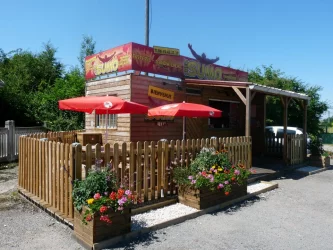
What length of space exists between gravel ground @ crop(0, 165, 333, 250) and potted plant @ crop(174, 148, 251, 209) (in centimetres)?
30

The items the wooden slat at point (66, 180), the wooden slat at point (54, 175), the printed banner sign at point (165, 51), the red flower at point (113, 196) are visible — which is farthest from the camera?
the printed banner sign at point (165, 51)

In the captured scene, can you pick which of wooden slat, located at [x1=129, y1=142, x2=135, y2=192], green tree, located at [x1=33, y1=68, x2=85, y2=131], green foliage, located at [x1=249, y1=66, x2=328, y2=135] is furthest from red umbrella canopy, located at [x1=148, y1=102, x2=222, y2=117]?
green foliage, located at [x1=249, y1=66, x2=328, y2=135]

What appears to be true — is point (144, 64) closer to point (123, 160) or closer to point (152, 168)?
point (152, 168)

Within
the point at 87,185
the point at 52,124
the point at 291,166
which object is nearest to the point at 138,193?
the point at 87,185

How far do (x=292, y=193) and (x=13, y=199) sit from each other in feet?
21.6

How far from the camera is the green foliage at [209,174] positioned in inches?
207

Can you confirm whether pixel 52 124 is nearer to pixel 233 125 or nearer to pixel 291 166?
pixel 233 125

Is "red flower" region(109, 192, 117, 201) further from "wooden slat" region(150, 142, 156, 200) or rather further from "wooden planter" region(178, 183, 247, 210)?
"wooden planter" region(178, 183, 247, 210)

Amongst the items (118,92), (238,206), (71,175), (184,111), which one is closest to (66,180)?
(71,175)

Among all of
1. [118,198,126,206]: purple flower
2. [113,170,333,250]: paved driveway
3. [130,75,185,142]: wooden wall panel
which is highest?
[130,75,185,142]: wooden wall panel

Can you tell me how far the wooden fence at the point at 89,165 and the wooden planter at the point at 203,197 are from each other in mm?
386

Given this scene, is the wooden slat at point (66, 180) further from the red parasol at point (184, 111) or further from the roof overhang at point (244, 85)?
the roof overhang at point (244, 85)

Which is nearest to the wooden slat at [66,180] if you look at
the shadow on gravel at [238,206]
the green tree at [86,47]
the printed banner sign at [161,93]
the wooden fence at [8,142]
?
the shadow on gravel at [238,206]

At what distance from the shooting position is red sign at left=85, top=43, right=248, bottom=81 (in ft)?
28.3
